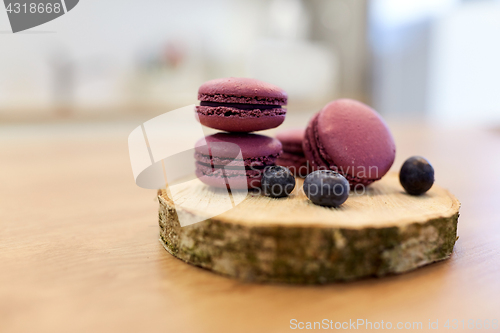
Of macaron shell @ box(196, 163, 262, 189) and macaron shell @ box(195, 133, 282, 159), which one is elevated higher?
macaron shell @ box(195, 133, 282, 159)

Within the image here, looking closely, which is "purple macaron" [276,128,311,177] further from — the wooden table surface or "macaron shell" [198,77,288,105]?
the wooden table surface

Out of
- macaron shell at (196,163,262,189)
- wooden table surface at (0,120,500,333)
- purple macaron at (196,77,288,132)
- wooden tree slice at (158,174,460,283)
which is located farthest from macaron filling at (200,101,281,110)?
wooden table surface at (0,120,500,333)

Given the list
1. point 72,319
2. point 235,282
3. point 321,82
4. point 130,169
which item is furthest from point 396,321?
point 321,82

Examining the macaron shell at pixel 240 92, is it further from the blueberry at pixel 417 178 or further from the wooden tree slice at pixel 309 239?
the blueberry at pixel 417 178

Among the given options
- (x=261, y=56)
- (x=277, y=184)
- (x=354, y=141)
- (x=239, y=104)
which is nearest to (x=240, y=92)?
(x=239, y=104)

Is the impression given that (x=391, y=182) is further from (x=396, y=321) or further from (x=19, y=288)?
(x=19, y=288)
